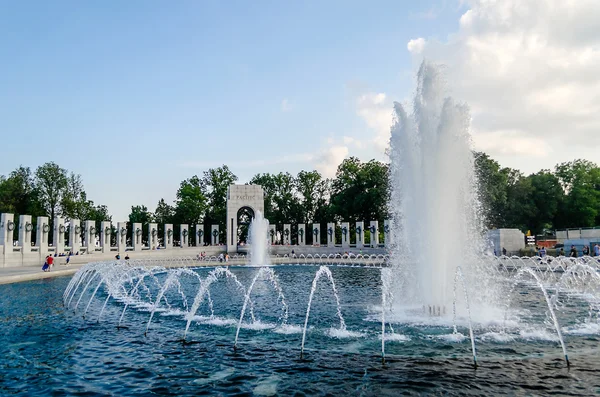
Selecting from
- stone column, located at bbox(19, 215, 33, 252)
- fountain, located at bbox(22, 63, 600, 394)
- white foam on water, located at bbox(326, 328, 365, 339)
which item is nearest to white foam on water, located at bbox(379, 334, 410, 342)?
fountain, located at bbox(22, 63, 600, 394)

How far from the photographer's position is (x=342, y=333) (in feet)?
33.4

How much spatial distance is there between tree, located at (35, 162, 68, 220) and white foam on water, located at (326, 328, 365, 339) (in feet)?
198

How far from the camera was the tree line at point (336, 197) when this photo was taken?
5526 cm

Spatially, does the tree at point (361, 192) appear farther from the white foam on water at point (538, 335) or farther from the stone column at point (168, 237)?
the white foam on water at point (538, 335)

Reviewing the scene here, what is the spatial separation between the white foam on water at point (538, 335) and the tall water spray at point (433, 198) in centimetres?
247

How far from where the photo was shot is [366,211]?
57.5 meters

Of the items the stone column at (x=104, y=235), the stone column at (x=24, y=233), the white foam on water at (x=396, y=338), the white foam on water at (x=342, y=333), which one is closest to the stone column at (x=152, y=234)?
the stone column at (x=104, y=235)

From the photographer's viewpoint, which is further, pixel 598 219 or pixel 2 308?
pixel 598 219

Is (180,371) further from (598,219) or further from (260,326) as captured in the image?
(598,219)

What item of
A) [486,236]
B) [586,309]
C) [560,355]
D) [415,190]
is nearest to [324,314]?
[415,190]

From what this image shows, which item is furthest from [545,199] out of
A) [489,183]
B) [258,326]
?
[258,326]

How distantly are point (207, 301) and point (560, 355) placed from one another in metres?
10.9

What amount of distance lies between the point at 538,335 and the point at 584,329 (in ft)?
4.73

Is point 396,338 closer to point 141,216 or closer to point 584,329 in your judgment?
point 584,329
